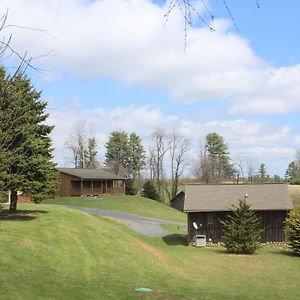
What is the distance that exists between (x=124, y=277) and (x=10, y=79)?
1532cm

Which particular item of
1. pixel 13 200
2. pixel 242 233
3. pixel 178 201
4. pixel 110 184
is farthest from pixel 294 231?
pixel 178 201

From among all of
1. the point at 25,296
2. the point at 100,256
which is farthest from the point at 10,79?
the point at 100,256

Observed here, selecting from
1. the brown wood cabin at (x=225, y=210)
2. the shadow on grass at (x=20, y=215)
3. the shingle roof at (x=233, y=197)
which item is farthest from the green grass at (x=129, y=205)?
the shadow on grass at (x=20, y=215)

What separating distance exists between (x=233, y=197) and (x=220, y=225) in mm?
3123

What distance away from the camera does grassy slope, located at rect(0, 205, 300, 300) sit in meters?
14.4

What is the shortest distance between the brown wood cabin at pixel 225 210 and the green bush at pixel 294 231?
408 cm

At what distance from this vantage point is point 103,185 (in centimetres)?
6950

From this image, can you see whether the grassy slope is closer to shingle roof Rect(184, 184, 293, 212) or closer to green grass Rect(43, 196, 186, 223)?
shingle roof Rect(184, 184, 293, 212)

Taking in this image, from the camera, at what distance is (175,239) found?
1487 inches

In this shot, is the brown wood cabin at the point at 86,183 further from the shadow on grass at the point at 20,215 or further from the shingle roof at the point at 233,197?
the shadow on grass at the point at 20,215

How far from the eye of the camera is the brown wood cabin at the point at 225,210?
121 ft

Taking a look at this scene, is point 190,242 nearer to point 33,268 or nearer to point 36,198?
point 36,198

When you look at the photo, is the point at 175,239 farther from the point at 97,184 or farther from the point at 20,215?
the point at 97,184

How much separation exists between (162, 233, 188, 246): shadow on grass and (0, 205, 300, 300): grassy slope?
5.57ft
